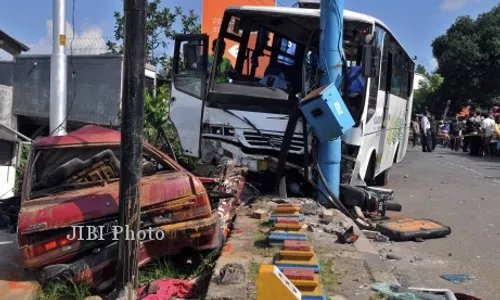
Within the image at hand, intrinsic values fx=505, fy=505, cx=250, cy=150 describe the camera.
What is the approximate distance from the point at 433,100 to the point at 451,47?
4267mm

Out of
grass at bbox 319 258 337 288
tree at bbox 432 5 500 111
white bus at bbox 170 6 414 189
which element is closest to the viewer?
grass at bbox 319 258 337 288

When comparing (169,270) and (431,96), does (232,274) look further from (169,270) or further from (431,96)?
(431,96)

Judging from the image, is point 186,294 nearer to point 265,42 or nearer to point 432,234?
point 432,234

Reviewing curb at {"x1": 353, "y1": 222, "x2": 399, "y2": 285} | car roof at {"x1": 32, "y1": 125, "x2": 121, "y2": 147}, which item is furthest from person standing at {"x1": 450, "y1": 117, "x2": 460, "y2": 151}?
car roof at {"x1": 32, "y1": 125, "x2": 121, "y2": 147}

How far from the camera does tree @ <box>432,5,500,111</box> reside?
2975cm

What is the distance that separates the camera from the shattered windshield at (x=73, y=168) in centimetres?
506

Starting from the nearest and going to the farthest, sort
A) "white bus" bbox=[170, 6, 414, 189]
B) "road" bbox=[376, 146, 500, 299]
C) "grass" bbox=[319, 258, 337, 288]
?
1. "grass" bbox=[319, 258, 337, 288]
2. "road" bbox=[376, 146, 500, 299]
3. "white bus" bbox=[170, 6, 414, 189]

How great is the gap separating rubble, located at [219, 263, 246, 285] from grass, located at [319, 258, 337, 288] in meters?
0.65

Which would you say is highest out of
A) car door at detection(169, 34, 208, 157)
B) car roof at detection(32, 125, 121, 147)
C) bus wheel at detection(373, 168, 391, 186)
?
car door at detection(169, 34, 208, 157)

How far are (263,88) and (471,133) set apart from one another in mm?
16859

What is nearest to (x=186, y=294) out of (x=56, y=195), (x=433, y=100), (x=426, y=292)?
(x=56, y=195)

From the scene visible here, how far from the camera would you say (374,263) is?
4.64m

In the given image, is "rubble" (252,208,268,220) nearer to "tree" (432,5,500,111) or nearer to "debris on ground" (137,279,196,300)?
"debris on ground" (137,279,196,300)

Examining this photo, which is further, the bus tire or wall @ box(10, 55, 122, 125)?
wall @ box(10, 55, 122, 125)
